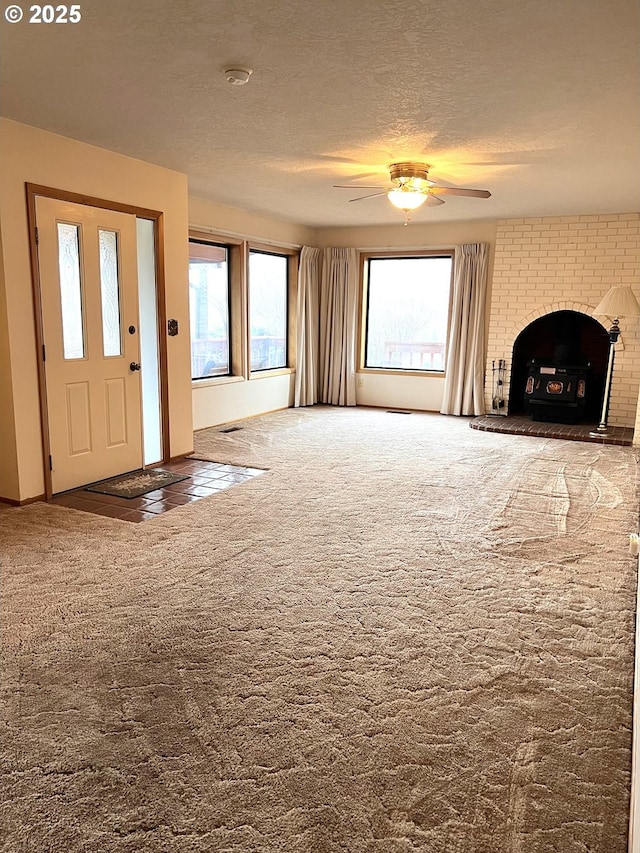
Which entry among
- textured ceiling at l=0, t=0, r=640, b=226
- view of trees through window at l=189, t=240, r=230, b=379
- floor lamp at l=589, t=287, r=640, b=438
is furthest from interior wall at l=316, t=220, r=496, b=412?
textured ceiling at l=0, t=0, r=640, b=226

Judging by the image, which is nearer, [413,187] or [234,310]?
[413,187]

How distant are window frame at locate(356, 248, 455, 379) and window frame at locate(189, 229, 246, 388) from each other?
2.06 m

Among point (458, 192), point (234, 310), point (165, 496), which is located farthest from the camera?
point (234, 310)

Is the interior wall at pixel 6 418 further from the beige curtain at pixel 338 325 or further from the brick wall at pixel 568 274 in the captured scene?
the brick wall at pixel 568 274

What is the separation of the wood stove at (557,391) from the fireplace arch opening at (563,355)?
0.01m

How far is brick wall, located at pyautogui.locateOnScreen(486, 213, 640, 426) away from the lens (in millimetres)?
6988

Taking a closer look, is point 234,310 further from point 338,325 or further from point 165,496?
point 165,496

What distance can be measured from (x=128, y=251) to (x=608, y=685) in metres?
4.29

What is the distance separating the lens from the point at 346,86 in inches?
123

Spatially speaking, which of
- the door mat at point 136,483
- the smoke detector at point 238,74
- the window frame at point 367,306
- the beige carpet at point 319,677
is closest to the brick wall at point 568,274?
the window frame at point 367,306

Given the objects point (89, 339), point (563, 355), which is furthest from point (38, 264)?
point (563, 355)

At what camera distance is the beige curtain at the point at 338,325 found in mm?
8648

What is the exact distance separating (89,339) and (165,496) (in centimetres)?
129

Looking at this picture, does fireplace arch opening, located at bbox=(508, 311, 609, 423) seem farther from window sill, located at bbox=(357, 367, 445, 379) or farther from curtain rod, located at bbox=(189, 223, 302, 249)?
curtain rod, located at bbox=(189, 223, 302, 249)
